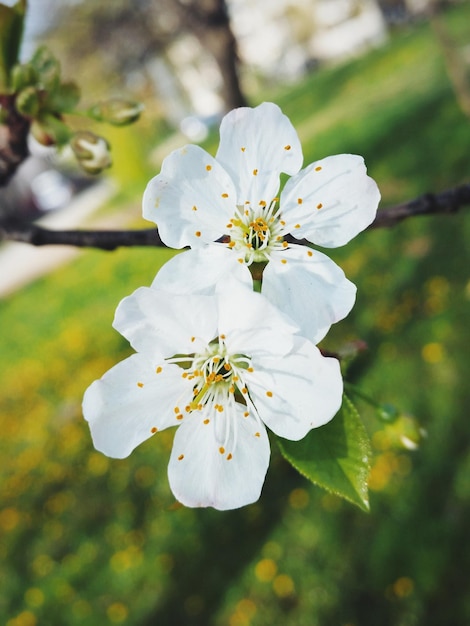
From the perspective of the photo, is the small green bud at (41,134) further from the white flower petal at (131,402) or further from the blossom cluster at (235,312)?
the white flower petal at (131,402)

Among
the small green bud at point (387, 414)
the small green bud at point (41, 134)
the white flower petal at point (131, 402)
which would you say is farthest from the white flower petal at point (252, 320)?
the small green bud at point (41, 134)

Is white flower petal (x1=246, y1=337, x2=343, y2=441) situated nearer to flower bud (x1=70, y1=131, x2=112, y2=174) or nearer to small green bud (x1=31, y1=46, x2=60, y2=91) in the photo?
flower bud (x1=70, y1=131, x2=112, y2=174)

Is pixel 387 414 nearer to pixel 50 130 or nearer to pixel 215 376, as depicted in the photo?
pixel 215 376

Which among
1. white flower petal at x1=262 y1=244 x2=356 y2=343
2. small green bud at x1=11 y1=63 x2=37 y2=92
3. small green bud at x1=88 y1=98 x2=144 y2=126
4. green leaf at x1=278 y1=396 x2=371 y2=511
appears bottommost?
green leaf at x1=278 y1=396 x2=371 y2=511

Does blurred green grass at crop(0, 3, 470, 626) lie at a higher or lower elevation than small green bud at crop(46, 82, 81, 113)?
lower

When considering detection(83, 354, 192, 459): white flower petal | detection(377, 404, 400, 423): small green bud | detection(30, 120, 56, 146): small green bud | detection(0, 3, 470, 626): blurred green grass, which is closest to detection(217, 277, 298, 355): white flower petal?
detection(83, 354, 192, 459): white flower petal

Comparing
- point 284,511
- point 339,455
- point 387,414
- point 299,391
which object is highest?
point 299,391

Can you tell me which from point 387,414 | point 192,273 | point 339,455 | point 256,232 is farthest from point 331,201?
point 387,414

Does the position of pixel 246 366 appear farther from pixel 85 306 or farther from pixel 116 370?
pixel 85 306
